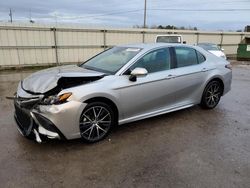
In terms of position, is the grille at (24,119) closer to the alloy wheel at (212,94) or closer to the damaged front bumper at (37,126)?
the damaged front bumper at (37,126)

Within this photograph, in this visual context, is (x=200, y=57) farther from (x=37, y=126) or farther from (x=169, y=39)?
(x=169, y=39)

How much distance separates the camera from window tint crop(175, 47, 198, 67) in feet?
16.1

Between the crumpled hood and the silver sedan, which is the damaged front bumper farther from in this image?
the crumpled hood

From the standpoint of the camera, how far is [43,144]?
12.4 ft

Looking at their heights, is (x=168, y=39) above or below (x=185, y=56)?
below

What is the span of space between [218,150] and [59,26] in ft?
38.2

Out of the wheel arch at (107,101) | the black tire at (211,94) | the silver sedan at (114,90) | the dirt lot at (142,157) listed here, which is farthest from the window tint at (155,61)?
the black tire at (211,94)

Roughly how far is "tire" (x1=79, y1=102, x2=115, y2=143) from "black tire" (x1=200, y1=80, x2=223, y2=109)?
2.43 m

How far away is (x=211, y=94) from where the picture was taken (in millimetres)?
5500

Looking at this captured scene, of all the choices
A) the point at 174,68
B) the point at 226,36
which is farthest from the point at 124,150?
the point at 226,36

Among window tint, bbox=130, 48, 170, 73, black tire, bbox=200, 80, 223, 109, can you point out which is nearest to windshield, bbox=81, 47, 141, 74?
window tint, bbox=130, 48, 170, 73

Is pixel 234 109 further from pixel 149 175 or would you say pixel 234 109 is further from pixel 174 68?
pixel 149 175

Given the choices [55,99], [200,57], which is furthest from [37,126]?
[200,57]

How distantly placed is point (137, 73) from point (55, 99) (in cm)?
139
